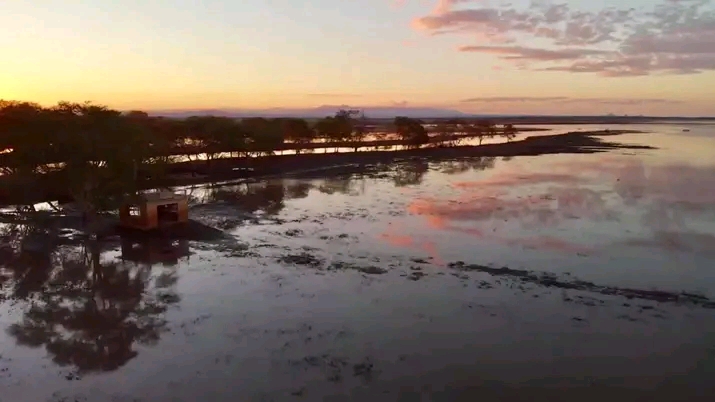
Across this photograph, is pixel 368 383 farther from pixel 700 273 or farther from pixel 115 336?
pixel 700 273

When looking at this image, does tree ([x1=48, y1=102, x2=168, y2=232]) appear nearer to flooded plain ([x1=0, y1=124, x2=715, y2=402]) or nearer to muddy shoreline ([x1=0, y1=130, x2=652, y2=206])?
muddy shoreline ([x1=0, y1=130, x2=652, y2=206])

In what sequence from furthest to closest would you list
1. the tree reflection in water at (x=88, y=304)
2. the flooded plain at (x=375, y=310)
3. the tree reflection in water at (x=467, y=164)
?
1. the tree reflection in water at (x=467, y=164)
2. the tree reflection in water at (x=88, y=304)
3. the flooded plain at (x=375, y=310)

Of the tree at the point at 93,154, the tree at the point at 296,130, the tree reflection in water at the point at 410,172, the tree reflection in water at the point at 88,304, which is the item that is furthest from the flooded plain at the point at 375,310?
the tree at the point at 296,130

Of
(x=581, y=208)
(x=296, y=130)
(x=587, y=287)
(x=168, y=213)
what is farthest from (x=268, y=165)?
(x=587, y=287)

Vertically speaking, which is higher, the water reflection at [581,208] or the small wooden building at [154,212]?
the small wooden building at [154,212]

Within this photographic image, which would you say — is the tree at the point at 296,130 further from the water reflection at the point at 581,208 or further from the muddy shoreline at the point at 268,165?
the water reflection at the point at 581,208

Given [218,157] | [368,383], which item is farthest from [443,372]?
[218,157]

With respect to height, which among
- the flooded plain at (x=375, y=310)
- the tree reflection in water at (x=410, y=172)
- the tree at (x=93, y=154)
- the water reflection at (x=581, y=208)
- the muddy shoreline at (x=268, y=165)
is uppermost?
the tree at (x=93, y=154)
